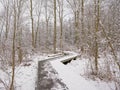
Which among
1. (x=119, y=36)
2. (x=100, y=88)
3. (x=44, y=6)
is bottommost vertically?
(x=100, y=88)

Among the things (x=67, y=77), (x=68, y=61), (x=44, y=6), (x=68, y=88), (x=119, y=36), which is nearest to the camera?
(x=119, y=36)

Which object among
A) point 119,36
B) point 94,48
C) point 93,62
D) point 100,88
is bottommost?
point 100,88

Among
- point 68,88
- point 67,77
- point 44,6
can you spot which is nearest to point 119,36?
point 68,88

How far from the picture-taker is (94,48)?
23.3 feet

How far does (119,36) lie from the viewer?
4.21 meters

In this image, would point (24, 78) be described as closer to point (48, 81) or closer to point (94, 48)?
point (48, 81)

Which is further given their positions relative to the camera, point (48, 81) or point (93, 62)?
point (93, 62)

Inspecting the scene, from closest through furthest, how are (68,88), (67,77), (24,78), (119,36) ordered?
(119,36)
(68,88)
(67,77)
(24,78)

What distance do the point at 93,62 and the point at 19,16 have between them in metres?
4.59

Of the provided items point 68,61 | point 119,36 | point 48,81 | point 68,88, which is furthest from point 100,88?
point 68,61

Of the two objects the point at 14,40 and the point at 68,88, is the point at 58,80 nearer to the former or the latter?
the point at 68,88

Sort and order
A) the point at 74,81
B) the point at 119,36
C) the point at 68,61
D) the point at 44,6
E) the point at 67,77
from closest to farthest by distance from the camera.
→ 1. the point at 119,36
2. the point at 74,81
3. the point at 67,77
4. the point at 68,61
5. the point at 44,6

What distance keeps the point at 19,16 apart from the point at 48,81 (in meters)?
2.72

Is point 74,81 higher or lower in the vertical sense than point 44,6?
lower
